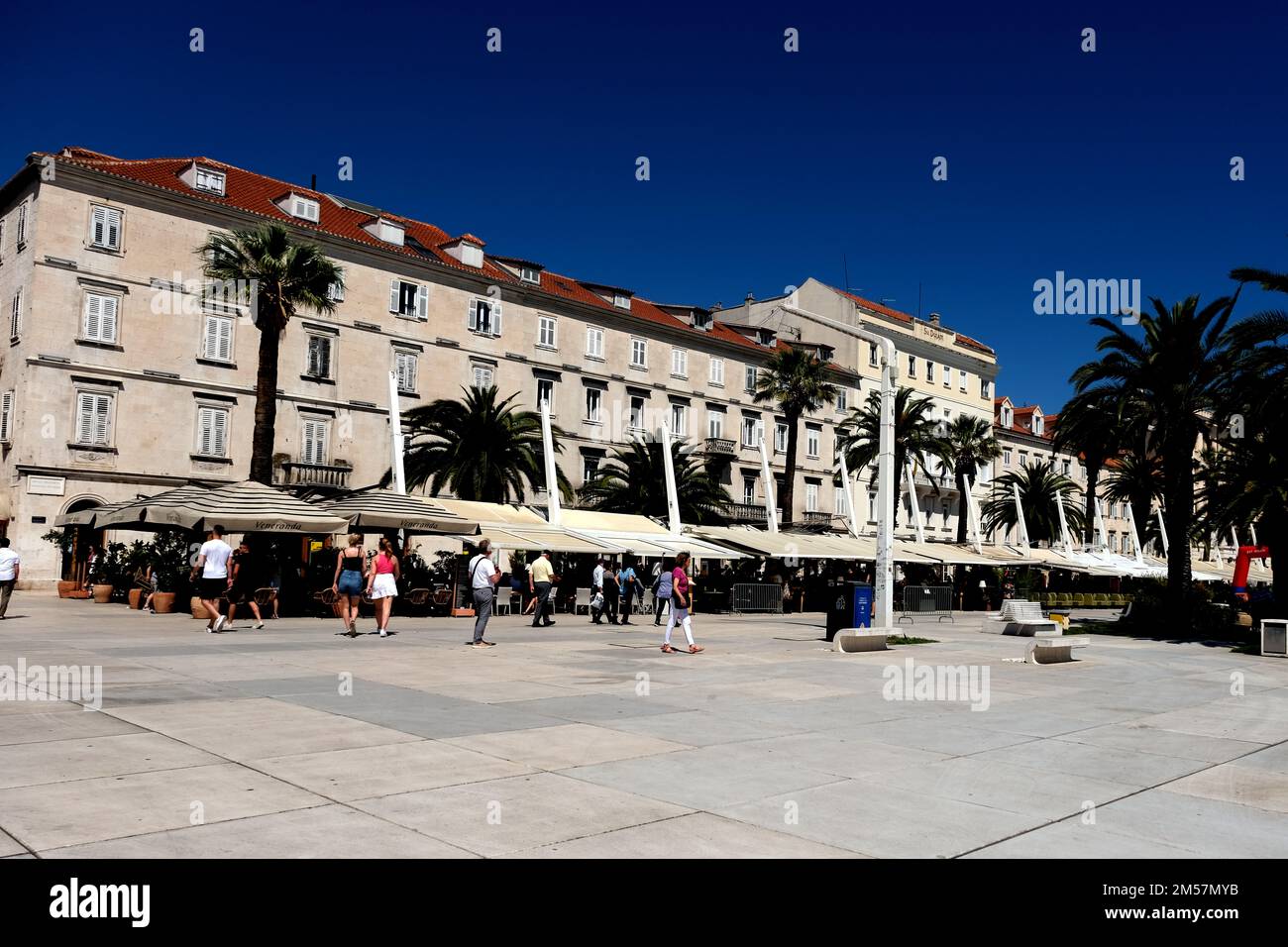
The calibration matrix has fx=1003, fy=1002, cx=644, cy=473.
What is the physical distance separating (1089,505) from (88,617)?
165ft

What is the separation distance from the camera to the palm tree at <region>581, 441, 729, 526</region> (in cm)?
4766

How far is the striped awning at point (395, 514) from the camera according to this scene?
2383cm

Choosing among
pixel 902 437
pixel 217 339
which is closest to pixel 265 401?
pixel 217 339

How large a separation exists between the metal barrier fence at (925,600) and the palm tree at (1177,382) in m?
9.03

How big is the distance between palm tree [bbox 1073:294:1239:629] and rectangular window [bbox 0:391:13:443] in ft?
119

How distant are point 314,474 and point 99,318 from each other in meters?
9.94

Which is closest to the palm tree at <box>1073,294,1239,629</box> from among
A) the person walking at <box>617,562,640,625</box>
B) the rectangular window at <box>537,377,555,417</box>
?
the person walking at <box>617,562,640,625</box>

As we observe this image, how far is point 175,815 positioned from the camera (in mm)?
5555

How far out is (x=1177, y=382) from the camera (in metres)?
28.8

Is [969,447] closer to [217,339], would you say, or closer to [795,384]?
[795,384]

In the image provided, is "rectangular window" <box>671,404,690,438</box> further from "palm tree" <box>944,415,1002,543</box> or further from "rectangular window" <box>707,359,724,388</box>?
"palm tree" <box>944,415,1002,543</box>

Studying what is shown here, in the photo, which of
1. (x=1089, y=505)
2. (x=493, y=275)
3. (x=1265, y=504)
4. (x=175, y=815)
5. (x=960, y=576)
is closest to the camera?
(x=175, y=815)
